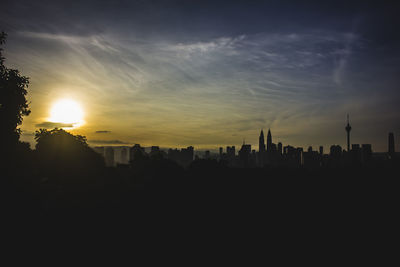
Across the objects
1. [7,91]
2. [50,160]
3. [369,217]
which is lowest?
[369,217]

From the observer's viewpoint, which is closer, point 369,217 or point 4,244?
point 4,244

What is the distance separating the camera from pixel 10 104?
2906 centimetres

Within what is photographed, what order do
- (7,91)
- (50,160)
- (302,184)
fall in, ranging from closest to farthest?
(7,91) → (302,184) → (50,160)

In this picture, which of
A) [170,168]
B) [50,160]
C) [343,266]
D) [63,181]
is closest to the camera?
[343,266]

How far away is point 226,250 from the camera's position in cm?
2514

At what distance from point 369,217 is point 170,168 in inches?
1490

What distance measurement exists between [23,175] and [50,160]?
1039 inches

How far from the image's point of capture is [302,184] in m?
39.2

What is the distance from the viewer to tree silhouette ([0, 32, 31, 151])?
27.1 m

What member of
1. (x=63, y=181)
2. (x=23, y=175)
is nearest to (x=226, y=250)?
(x=23, y=175)

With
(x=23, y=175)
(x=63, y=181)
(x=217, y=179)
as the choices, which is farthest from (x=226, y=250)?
(x=63, y=181)

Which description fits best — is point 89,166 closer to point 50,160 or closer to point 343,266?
point 50,160

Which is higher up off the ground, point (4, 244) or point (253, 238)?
point (4, 244)

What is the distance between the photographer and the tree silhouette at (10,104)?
27.1 m
